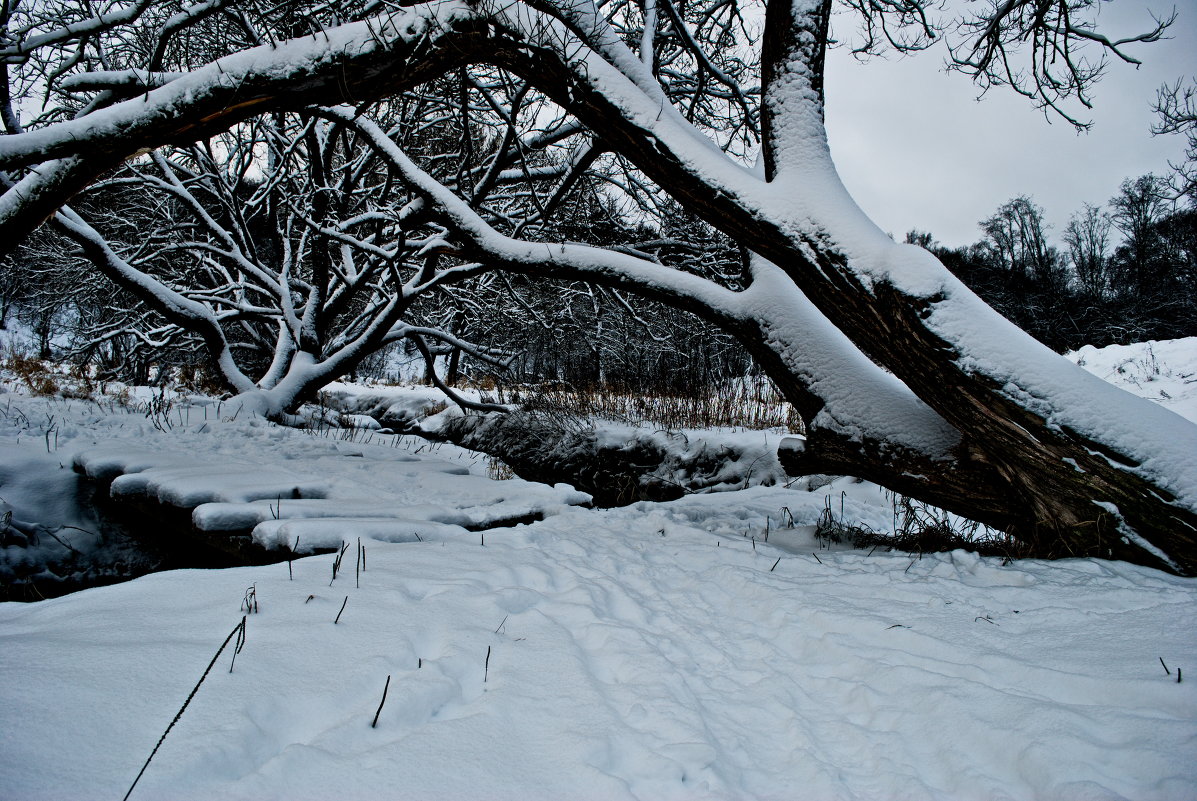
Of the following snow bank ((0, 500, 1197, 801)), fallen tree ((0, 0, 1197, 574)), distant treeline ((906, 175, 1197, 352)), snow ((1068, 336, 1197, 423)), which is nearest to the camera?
snow bank ((0, 500, 1197, 801))

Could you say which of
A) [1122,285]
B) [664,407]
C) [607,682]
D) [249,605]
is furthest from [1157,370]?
[1122,285]

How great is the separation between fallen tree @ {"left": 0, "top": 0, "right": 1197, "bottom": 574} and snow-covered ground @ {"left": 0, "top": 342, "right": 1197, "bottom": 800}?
0.42 meters

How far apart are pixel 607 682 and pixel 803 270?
7.67 feet

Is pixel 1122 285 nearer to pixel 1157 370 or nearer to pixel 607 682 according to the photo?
pixel 1157 370

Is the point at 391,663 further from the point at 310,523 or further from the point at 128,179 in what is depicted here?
the point at 128,179

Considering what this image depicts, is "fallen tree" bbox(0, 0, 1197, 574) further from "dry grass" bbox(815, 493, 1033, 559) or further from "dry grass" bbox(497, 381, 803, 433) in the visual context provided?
"dry grass" bbox(497, 381, 803, 433)

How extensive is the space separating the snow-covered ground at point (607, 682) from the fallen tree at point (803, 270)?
1.39 ft

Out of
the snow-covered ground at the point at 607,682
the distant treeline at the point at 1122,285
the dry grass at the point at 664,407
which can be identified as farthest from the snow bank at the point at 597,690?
the distant treeline at the point at 1122,285

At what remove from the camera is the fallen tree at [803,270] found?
2312 mm

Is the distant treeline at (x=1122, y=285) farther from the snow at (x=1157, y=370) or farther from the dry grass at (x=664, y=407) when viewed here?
the dry grass at (x=664, y=407)

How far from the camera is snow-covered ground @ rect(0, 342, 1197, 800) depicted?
0.98 meters

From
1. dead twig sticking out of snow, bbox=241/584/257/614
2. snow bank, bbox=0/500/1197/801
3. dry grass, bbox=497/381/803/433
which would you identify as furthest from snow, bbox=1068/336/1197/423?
dead twig sticking out of snow, bbox=241/584/257/614

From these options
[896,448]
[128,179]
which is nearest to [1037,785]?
[896,448]

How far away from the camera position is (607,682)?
4.77 ft
